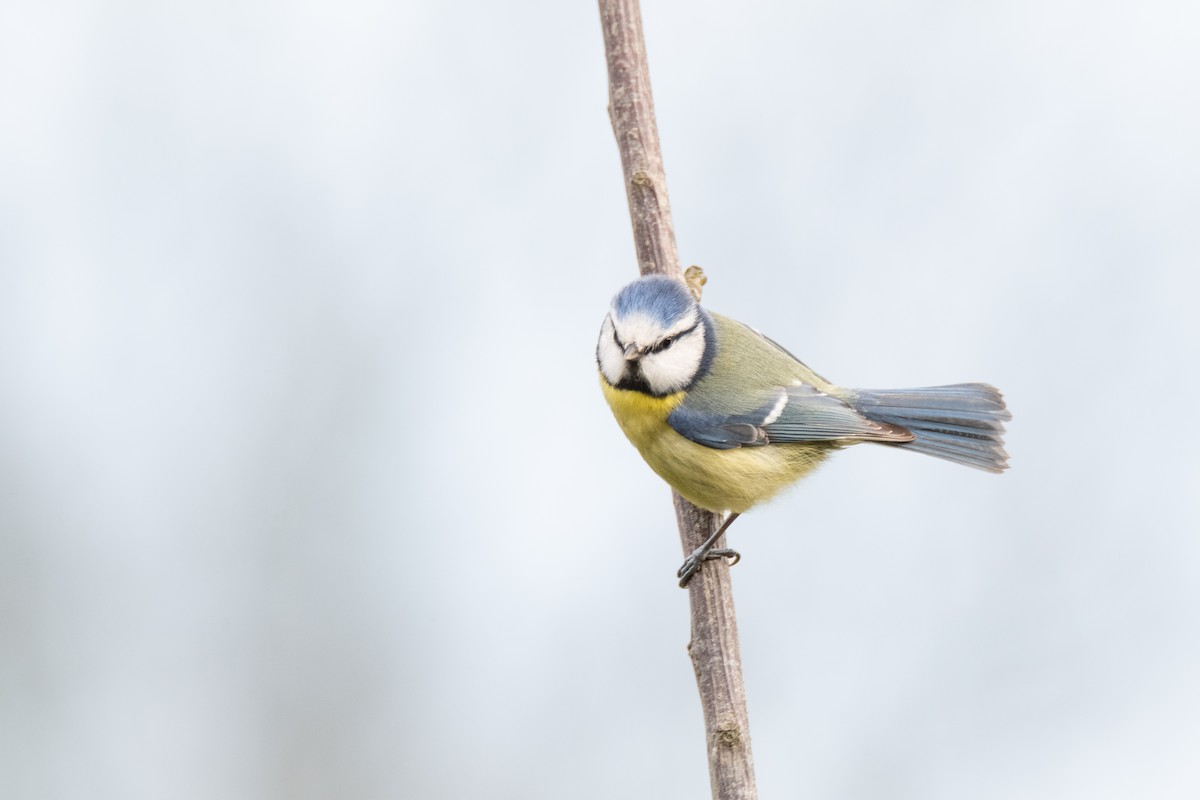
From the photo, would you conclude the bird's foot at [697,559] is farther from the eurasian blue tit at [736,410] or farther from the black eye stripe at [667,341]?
the black eye stripe at [667,341]

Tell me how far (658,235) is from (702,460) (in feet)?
1.66

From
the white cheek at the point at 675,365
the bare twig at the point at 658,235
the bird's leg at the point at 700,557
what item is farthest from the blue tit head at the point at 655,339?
the bird's leg at the point at 700,557

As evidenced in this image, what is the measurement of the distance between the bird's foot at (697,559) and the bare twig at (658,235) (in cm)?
2

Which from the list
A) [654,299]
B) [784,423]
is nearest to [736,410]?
[784,423]

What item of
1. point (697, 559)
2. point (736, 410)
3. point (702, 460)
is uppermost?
point (736, 410)

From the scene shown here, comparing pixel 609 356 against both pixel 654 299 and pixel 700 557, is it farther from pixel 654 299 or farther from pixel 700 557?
pixel 700 557

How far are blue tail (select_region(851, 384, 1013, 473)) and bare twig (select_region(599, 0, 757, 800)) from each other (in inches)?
19.7

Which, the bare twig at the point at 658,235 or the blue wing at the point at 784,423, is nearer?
the bare twig at the point at 658,235

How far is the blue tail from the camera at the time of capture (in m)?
2.56

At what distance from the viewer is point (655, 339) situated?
234 cm

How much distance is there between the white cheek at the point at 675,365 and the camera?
2.42 metres

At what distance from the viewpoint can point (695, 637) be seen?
2.04m

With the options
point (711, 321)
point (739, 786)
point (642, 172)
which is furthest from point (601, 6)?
point (739, 786)

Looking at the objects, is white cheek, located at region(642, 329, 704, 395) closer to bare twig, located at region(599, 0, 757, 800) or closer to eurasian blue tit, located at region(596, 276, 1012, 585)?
eurasian blue tit, located at region(596, 276, 1012, 585)
